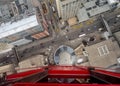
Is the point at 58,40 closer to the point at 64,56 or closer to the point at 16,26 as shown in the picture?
the point at 64,56

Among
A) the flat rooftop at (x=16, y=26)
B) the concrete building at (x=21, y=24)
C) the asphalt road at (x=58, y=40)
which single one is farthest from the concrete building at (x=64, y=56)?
the flat rooftop at (x=16, y=26)

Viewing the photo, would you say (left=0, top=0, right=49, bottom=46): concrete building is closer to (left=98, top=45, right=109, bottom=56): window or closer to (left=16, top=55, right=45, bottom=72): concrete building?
(left=16, top=55, right=45, bottom=72): concrete building

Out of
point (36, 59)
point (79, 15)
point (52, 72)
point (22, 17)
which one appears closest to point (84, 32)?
point (79, 15)

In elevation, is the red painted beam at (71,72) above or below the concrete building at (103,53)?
below

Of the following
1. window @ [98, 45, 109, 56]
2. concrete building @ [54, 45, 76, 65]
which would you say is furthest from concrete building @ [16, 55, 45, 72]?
window @ [98, 45, 109, 56]

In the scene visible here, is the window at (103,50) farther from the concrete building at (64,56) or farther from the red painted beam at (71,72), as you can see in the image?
the red painted beam at (71,72)

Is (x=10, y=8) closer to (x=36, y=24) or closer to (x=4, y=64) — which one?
(x=36, y=24)

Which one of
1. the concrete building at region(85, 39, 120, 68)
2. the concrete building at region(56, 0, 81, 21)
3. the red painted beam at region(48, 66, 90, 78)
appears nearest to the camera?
the red painted beam at region(48, 66, 90, 78)
